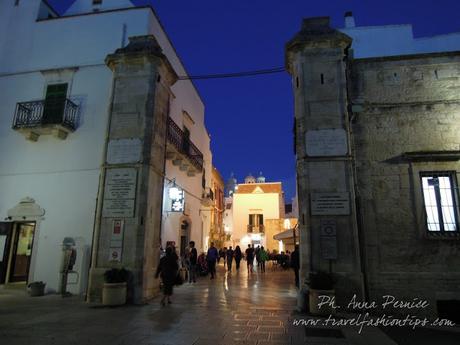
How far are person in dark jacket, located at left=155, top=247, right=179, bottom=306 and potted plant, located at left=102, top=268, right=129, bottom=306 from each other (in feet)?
2.80

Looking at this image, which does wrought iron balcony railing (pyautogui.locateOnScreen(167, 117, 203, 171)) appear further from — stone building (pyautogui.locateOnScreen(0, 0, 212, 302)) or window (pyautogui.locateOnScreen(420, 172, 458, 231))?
window (pyautogui.locateOnScreen(420, 172, 458, 231))

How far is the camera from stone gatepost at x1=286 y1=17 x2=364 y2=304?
8.02 metres

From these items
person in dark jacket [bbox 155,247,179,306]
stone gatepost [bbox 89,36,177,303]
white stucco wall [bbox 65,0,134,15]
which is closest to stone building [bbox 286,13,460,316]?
person in dark jacket [bbox 155,247,179,306]

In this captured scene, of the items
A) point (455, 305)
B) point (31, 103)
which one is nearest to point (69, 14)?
A: point (31, 103)

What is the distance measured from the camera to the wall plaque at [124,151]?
9.53 metres

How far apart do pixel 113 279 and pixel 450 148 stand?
9.05 metres

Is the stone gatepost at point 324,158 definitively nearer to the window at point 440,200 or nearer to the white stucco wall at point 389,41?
the window at point 440,200

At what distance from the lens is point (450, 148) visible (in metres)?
8.38

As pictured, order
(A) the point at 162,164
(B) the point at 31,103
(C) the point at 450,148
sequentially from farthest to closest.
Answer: (B) the point at 31,103 → (A) the point at 162,164 → (C) the point at 450,148

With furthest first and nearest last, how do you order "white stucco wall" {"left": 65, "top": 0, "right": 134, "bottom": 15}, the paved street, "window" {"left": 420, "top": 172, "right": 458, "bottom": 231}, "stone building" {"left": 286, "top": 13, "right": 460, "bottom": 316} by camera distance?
"white stucco wall" {"left": 65, "top": 0, "right": 134, "bottom": 15} < "window" {"left": 420, "top": 172, "right": 458, "bottom": 231} < "stone building" {"left": 286, "top": 13, "right": 460, "bottom": 316} < the paved street

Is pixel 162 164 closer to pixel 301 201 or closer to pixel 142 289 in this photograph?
pixel 142 289

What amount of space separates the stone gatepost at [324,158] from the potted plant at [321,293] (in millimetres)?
499

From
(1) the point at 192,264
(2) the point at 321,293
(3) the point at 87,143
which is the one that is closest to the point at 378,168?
(2) the point at 321,293

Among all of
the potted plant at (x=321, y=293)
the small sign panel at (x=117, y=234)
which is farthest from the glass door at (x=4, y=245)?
the potted plant at (x=321, y=293)
